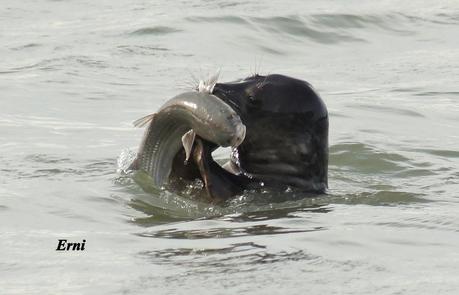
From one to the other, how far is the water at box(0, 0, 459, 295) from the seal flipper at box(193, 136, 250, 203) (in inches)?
3.6

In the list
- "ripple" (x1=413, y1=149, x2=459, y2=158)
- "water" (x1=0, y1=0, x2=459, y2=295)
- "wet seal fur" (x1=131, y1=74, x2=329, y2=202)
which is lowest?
"ripple" (x1=413, y1=149, x2=459, y2=158)

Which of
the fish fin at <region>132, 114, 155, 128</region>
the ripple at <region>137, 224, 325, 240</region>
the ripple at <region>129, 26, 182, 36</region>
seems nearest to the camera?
the ripple at <region>137, 224, 325, 240</region>

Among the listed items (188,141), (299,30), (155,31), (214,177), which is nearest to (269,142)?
(214,177)

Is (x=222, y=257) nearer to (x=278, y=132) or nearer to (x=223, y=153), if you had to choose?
(x=278, y=132)

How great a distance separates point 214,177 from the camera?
23.2 feet

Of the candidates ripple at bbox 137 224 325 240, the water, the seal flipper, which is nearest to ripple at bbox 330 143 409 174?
the water

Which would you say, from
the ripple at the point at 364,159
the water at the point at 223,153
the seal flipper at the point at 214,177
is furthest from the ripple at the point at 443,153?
the seal flipper at the point at 214,177

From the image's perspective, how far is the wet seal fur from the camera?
7125 mm

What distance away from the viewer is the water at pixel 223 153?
18.7ft

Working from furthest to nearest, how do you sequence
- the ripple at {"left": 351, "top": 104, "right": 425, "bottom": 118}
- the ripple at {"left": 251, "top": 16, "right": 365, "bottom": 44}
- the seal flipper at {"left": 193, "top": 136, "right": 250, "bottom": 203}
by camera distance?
1. the ripple at {"left": 251, "top": 16, "right": 365, "bottom": 44}
2. the ripple at {"left": 351, "top": 104, "right": 425, "bottom": 118}
3. the seal flipper at {"left": 193, "top": 136, "right": 250, "bottom": 203}

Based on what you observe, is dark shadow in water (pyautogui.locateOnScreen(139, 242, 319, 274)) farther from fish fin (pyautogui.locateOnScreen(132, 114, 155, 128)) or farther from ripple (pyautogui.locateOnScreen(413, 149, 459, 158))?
ripple (pyautogui.locateOnScreen(413, 149, 459, 158))

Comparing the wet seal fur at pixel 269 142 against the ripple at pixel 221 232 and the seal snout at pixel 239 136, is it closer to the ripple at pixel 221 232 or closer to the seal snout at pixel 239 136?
the seal snout at pixel 239 136

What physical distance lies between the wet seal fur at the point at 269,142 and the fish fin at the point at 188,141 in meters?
0.03

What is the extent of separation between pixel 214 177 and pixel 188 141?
0.83 feet
